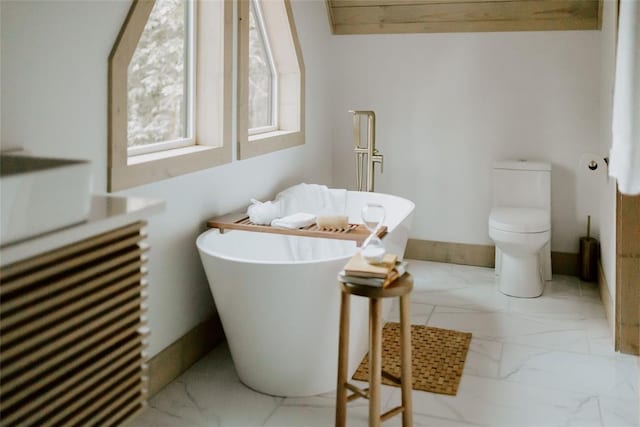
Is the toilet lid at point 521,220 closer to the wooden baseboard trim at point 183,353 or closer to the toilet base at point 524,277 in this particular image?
the toilet base at point 524,277

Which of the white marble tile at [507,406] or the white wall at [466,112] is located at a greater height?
the white wall at [466,112]

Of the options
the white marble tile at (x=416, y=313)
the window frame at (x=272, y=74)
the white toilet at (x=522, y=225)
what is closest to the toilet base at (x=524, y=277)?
the white toilet at (x=522, y=225)

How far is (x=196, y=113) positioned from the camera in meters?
3.47

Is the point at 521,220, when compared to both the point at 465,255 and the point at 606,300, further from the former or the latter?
the point at 465,255

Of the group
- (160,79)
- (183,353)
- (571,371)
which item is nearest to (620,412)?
(571,371)

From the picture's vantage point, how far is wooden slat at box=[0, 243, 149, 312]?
1331 millimetres

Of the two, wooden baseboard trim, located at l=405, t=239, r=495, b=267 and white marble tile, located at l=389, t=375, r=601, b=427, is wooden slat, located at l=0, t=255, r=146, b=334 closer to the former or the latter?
white marble tile, located at l=389, t=375, r=601, b=427

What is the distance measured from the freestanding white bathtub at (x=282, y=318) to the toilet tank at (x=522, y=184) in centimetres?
185

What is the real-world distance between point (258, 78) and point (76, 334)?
10.1ft

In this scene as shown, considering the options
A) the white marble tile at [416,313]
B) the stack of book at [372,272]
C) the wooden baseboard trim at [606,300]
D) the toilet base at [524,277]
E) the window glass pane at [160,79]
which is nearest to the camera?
the stack of book at [372,272]

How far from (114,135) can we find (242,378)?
1261 millimetres

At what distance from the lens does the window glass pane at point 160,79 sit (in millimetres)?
3021

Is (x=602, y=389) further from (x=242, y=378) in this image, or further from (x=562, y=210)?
(x=562, y=210)

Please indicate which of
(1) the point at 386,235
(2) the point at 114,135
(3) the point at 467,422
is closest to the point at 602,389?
(3) the point at 467,422
